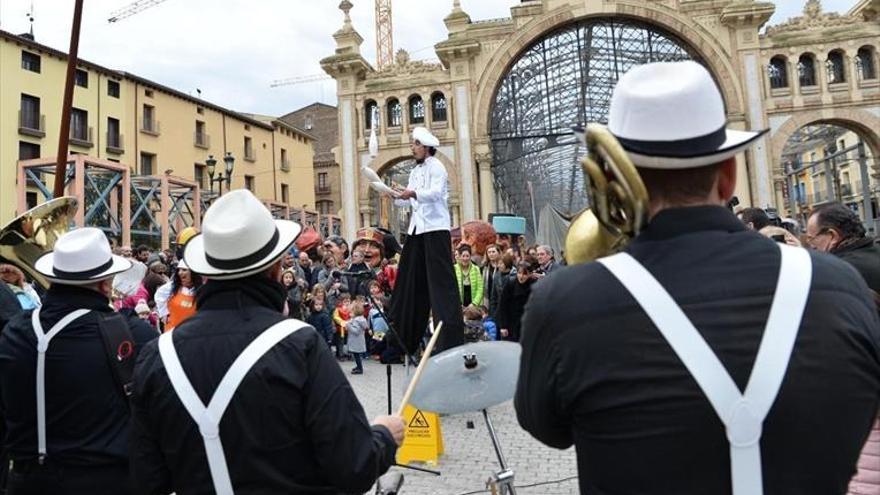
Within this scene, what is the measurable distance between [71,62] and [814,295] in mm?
7437

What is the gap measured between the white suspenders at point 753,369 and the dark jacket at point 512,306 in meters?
7.78

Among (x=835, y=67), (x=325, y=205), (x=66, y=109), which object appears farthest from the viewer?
(x=325, y=205)

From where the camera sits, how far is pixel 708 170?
1.49 metres

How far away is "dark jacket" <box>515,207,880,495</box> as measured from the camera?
4.33 feet

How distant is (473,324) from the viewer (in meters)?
9.79

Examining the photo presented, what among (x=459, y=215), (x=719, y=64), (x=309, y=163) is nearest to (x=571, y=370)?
(x=459, y=215)

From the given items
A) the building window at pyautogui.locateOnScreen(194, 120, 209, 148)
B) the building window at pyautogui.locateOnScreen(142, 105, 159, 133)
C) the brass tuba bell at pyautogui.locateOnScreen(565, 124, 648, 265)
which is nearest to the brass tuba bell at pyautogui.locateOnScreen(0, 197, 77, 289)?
the brass tuba bell at pyautogui.locateOnScreen(565, 124, 648, 265)

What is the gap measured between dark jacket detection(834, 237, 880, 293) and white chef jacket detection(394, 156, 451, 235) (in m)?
3.07

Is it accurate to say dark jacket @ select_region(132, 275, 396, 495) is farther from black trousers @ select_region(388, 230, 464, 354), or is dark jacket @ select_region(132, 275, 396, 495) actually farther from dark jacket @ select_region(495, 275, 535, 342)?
dark jacket @ select_region(495, 275, 535, 342)

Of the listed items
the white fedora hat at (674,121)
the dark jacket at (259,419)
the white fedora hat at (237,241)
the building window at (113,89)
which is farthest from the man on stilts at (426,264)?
the building window at (113,89)

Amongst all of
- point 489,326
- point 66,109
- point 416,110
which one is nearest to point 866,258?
point 489,326

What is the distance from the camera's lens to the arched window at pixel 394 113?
28.8m

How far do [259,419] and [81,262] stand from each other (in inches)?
68.0

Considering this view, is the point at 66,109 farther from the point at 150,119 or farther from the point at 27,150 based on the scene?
the point at 150,119
